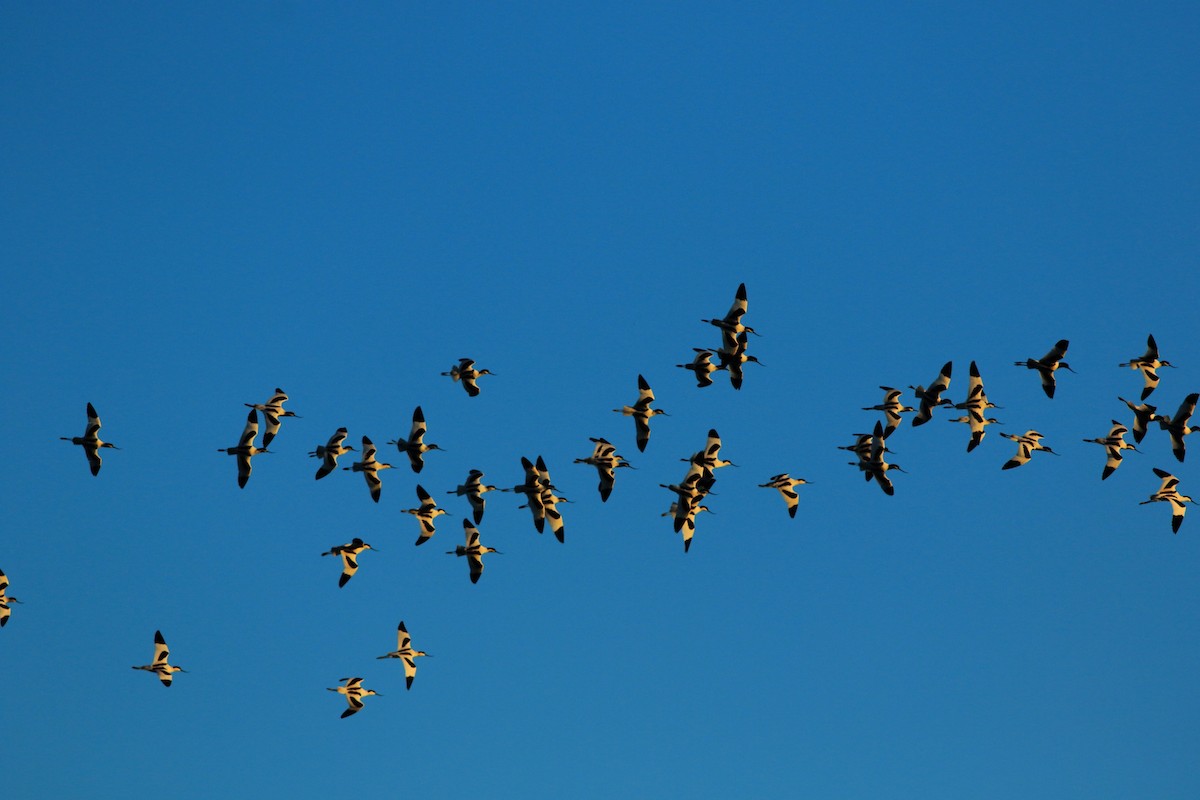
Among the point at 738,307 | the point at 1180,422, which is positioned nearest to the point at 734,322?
the point at 738,307

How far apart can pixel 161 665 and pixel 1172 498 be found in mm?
51250

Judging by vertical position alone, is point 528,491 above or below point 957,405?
below

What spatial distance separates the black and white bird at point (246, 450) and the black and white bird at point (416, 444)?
6.65m

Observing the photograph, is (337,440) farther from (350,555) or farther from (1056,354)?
(1056,354)

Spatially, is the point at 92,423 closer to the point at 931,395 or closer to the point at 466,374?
the point at 466,374

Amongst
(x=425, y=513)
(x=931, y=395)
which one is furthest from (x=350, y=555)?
(x=931, y=395)

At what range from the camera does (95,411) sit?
264 feet

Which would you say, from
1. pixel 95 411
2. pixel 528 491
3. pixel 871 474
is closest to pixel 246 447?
pixel 95 411

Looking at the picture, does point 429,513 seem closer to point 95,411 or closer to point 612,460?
point 612,460

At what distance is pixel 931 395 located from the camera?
80688 mm

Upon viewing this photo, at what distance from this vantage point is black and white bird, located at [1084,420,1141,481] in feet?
267

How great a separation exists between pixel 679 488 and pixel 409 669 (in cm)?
1784

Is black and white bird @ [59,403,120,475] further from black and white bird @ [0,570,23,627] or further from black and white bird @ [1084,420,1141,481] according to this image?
black and white bird @ [1084,420,1141,481]

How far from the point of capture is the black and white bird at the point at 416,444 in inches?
3214
